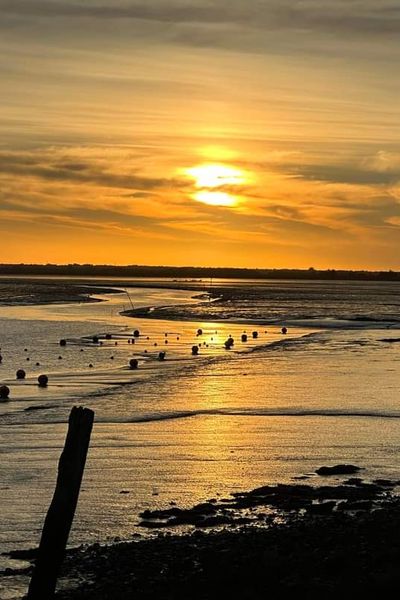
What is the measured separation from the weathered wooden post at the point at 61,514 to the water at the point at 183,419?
12.1ft

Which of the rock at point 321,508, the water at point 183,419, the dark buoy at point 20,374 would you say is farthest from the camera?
the dark buoy at point 20,374

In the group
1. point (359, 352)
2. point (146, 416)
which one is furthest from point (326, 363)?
point (146, 416)

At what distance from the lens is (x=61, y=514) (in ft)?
45.8

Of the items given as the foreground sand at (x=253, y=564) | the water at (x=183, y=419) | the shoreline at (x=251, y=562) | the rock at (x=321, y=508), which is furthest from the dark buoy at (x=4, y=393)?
the foreground sand at (x=253, y=564)

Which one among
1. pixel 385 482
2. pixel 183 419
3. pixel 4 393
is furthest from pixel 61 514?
pixel 4 393

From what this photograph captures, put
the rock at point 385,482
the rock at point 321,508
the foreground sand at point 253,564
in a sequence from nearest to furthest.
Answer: the foreground sand at point 253,564 < the rock at point 321,508 < the rock at point 385,482

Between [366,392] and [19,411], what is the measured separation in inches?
559

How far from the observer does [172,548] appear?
16.6 m

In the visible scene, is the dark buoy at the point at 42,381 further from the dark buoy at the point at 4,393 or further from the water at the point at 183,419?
the dark buoy at the point at 4,393

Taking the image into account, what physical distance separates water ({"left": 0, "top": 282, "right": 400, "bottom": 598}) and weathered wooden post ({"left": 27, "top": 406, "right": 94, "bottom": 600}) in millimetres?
3675

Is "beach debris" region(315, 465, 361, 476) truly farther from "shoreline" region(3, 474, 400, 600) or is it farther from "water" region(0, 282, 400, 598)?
"shoreline" region(3, 474, 400, 600)

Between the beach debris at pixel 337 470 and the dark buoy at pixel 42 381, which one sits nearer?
the beach debris at pixel 337 470

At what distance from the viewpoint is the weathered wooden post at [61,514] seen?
13672mm

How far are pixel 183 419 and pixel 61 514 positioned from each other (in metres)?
18.5
